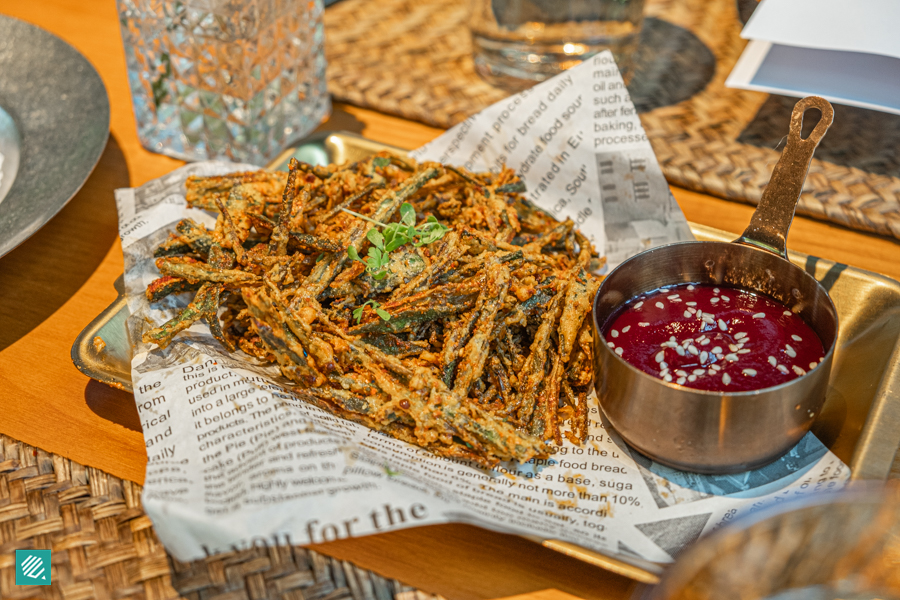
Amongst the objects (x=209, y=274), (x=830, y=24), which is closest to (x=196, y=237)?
(x=209, y=274)

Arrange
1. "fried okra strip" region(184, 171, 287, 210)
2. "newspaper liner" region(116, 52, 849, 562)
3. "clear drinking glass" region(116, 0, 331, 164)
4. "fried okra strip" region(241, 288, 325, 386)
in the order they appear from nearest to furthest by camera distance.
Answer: "newspaper liner" region(116, 52, 849, 562)
"fried okra strip" region(241, 288, 325, 386)
"fried okra strip" region(184, 171, 287, 210)
"clear drinking glass" region(116, 0, 331, 164)

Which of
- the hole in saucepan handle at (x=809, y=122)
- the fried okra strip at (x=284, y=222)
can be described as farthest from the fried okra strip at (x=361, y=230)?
the hole in saucepan handle at (x=809, y=122)

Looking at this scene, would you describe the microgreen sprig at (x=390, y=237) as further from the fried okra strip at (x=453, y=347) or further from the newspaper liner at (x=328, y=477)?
the newspaper liner at (x=328, y=477)

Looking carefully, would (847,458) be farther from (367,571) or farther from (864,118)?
(864,118)

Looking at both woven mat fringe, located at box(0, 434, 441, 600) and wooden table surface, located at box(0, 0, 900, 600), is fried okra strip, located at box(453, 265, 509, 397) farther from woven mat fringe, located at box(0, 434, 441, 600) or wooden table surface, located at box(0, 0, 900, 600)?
woven mat fringe, located at box(0, 434, 441, 600)

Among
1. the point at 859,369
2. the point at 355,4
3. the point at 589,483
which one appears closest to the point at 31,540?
the point at 589,483

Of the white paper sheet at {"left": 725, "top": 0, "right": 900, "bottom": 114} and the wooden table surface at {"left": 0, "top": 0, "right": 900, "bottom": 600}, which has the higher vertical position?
the white paper sheet at {"left": 725, "top": 0, "right": 900, "bottom": 114}

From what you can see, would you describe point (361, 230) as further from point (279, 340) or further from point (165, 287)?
point (165, 287)

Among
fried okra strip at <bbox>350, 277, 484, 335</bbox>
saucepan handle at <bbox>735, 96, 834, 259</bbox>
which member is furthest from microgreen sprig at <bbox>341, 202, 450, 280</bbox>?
saucepan handle at <bbox>735, 96, 834, 259</bbox>
